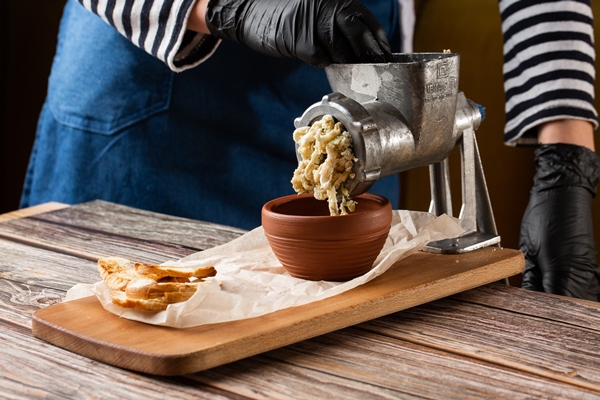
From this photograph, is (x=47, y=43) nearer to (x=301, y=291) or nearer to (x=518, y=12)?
(x=518, y=12)

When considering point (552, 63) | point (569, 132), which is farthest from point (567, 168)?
point (552, 63)

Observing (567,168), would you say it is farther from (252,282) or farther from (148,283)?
(148,283)

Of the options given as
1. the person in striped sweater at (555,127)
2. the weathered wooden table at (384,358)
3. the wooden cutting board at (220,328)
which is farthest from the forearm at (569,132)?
the wooden cutting board at (220,328)

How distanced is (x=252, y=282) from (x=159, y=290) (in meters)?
0.17

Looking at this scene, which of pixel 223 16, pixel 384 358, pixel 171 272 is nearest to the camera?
pixel 384 358

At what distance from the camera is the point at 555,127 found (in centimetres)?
171

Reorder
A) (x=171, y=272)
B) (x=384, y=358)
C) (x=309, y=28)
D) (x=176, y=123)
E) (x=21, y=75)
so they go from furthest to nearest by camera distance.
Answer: (x=21, y=75) → (x=176, y=123) → (x=309, y=28) → (x=171, y=272) → (x=384, y=358)

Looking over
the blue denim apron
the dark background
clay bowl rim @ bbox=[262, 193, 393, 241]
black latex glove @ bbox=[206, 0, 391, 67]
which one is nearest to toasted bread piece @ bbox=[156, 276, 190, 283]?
clay bowl rim @ bbox=[262, 193, 393, 241]

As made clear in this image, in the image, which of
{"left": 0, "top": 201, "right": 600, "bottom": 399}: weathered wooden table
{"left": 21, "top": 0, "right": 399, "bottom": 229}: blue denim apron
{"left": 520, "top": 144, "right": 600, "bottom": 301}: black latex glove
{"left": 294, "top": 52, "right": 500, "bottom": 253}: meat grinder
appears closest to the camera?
{"left": 0, "top": 201, "right": 600, "bottom": 399}: weathered wooden table

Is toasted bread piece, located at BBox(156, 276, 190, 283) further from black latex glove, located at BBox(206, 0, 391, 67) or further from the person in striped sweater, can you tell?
the person in striped sweater

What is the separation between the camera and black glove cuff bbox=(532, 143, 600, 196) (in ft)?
5.35

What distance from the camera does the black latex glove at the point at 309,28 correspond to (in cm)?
115

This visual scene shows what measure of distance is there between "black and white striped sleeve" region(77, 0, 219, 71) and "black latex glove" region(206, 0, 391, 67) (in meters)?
0.10

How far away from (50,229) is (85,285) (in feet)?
1.39
